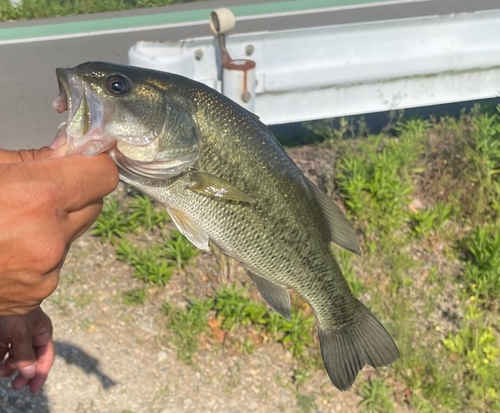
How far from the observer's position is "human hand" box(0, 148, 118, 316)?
1509mm

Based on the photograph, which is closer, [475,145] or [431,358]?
[431,358]

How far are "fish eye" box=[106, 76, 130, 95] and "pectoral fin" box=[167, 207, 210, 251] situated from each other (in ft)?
1.34

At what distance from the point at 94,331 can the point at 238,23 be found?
6.69 m

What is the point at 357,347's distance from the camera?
2467mm

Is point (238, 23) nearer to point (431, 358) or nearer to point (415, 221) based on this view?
point (415, 221)

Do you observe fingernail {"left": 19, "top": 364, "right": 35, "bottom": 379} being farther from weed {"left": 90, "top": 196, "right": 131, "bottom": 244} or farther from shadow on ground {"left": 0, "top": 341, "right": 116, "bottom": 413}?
weed {"left": 90, "top": 196, "right": 131, "bottom": 244}

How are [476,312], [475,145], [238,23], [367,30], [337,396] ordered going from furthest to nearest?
[238,23] < [475,145] < [367,30] < [476,312] < [337,396]

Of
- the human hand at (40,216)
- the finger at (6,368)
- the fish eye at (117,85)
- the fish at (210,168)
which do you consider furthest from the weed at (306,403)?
the fish eye at (117,85)

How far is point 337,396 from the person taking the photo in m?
3.20

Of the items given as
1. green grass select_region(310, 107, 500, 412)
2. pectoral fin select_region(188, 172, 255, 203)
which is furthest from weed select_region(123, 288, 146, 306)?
pectoral fin select_region(188, 172, 255, 203)

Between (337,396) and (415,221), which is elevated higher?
(415,221)

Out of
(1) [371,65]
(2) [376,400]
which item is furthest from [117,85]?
(1) [371,65]

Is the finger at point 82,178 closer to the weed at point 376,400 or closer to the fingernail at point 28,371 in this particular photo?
the fingernail at point 28,371

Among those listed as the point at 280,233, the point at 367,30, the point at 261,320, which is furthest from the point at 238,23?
the point at 280,233
